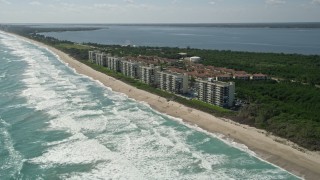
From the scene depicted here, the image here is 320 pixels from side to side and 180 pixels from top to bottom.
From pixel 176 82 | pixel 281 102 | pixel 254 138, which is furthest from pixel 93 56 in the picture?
pixel 254 138

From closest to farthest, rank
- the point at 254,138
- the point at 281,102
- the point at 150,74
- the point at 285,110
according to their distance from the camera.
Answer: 1. the point at 254,138
2. the point at 285,110
3. the point at 281,102
4. the point at 150,74

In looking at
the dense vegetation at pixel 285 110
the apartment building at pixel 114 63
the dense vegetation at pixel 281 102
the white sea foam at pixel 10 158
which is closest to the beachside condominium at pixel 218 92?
the dense vegetation at pixel 281 102

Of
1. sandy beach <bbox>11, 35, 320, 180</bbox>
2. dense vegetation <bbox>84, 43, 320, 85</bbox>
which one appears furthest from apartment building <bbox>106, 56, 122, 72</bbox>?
sandy beach <bbox>11, 35, 320, 180</bbox>

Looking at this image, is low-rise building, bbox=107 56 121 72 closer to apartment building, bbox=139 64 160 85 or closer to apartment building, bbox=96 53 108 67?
apartment building, bbox=96 53 108 67

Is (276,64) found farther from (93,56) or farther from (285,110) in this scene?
(285,110)

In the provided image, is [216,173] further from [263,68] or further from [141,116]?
[263,68]

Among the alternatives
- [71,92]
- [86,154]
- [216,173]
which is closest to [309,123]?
[216,173]
